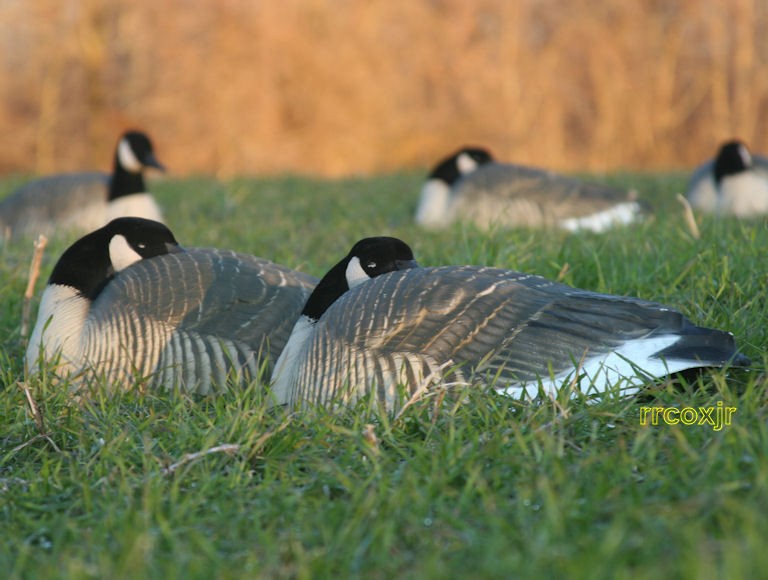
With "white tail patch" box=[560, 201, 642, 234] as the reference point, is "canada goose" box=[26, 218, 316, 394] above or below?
above

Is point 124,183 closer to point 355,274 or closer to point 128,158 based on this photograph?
point 128,158

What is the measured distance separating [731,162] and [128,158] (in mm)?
6003

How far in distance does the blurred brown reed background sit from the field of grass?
535 inches

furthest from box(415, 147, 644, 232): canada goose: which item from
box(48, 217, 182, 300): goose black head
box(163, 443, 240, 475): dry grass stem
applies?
box(163, 443, 240, 475): dry grass stem

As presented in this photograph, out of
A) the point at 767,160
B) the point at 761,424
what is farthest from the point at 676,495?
the point at 767,160

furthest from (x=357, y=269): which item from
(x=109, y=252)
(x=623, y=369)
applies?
(x=109, y=252)

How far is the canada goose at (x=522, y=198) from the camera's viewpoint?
930 centimetres

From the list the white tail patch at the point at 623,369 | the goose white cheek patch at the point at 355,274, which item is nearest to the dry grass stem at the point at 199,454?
the white tail patch at the point at 623,369

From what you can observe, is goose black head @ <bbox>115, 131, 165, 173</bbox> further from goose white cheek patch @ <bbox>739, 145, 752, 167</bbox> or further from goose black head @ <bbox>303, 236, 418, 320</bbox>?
goose white cheek patch @ <bbox>739, 145, 752, 167</bbox>

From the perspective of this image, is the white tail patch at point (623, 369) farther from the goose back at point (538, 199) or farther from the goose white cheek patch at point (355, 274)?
the goose back at point (538, 199)

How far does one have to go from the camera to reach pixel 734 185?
9.27 metres

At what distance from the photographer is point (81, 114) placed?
19578 mm

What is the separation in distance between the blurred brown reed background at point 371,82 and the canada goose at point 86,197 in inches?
291

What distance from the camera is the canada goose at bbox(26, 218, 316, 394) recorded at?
14.3 feet
